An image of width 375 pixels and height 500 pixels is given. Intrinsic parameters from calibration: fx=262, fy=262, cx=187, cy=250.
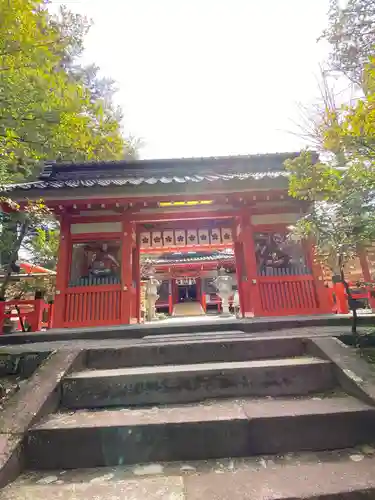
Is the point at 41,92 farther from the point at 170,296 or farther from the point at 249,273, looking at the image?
the point at 170,296

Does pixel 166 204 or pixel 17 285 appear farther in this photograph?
pixel 17 285

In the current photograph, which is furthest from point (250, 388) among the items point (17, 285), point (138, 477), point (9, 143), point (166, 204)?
point (17, 285)

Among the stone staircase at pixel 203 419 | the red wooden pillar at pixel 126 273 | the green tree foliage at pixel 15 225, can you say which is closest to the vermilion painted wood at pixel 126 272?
the red wooden pillar at pixel 126 273

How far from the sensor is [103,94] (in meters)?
17.6

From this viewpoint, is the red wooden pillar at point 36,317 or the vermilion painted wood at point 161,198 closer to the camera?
the vermilion painted wood at point 161,198

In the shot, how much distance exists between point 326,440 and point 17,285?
947 centimetres

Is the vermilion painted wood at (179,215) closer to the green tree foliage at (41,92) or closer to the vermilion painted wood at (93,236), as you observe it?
the vermilion painted wood at (93,236)

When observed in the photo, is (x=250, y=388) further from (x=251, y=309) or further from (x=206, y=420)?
(x=251, y=309)

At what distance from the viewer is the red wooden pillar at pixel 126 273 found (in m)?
6.54

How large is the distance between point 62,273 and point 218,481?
612 cm

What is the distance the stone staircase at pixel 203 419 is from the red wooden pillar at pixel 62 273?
12.9ft

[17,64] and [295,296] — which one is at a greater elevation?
[17,64]

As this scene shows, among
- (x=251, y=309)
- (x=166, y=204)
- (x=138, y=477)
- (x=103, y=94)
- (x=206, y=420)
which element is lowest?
(x=138, y=477)

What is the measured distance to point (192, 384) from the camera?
2.67 m
